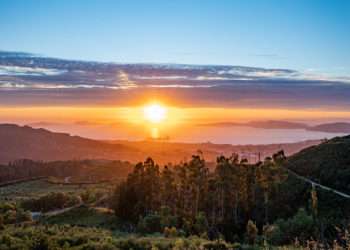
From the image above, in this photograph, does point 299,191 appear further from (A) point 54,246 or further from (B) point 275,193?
(A) point 54,246

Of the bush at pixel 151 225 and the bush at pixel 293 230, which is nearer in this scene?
the bush at pixel 293 230

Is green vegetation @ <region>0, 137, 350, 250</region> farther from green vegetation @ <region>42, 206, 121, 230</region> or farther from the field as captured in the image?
the field

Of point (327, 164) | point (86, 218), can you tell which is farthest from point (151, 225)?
point (327, 164)

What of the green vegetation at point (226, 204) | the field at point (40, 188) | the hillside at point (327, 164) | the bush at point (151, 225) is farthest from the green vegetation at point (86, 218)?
the field at point (40, 188)

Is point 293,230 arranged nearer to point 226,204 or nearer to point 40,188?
point 226,204

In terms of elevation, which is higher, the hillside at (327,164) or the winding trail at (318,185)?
the hillside at (327,164)

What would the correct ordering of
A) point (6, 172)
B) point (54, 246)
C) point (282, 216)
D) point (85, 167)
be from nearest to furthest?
point (54, 246), point (282, 216), point (6, 172), point (85, 167)

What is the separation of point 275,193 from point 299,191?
244cm

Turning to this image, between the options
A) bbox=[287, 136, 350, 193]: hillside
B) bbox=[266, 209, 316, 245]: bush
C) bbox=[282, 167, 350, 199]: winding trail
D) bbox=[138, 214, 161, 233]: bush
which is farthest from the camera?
bbox=[287, 136, 350, 193]: hillside

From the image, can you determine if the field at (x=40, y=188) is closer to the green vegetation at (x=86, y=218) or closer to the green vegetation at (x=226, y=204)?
the green vegetation at (x=86, y=218)

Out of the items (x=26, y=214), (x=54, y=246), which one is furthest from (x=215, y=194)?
(x=54, y=246)

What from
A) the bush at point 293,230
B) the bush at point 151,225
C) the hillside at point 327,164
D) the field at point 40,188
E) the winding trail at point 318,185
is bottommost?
the field at point 40,188

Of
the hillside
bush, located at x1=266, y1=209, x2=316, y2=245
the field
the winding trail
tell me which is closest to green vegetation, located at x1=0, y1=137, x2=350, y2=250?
bush, located at x1=266, y1=209, x2=316, y2=245

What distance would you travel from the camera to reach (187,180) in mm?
49531
